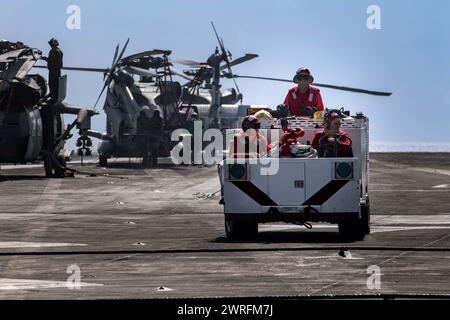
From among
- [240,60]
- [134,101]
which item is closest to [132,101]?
[134,101]

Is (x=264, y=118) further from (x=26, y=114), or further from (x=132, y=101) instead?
(x=132, y=101)

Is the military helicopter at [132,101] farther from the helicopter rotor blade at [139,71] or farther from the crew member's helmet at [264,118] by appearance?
the crew member's helmet at [264,118]

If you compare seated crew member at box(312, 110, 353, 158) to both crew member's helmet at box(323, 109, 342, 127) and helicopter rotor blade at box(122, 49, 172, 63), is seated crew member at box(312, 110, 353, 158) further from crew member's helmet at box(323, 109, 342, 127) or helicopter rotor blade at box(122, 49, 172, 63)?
helicopter rotor blade at box(122, 49, 172, 63)

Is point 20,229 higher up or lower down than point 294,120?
lower down

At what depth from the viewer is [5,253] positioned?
1953cm

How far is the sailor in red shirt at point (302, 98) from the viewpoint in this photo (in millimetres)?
25750

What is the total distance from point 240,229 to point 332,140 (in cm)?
224

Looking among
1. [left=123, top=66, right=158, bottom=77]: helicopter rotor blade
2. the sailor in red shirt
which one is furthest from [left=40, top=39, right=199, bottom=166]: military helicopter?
the sailor in red shirt

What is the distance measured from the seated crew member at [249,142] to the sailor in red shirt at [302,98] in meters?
2.88

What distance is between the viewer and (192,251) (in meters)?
A: 19.9
